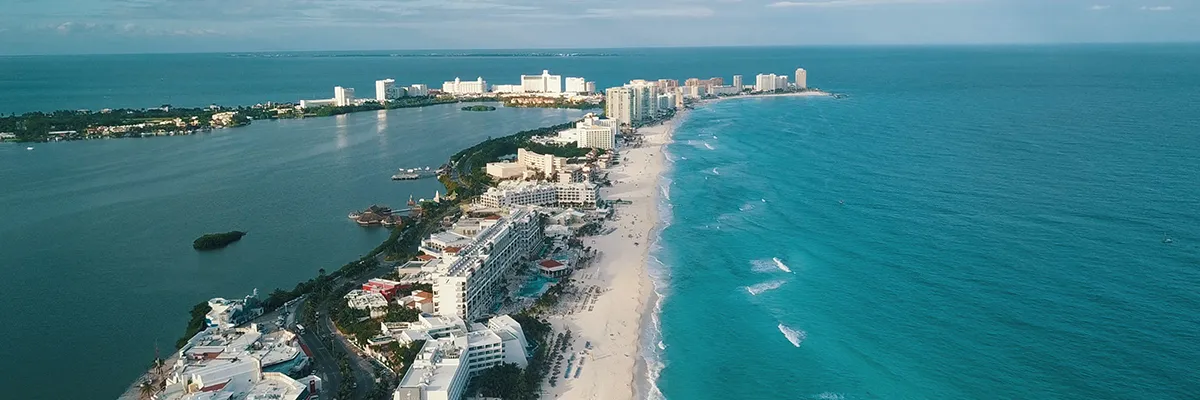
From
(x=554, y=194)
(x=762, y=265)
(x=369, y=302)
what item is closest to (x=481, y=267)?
(x=369, y=302)

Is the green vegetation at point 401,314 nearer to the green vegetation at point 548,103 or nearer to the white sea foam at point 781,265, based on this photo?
the white sea foam at point 781,265

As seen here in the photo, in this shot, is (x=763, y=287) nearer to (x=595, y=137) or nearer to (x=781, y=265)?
(x=781, y=265)

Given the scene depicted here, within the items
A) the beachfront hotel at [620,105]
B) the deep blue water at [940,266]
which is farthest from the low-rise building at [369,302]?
the beachfront hotel at [620,105]

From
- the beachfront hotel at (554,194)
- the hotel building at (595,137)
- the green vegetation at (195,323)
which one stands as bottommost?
the green vegetation at (195,323)

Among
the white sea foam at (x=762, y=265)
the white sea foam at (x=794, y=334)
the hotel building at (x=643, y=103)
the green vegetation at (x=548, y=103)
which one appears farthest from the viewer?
the green vegetation at (x=548, y=103)

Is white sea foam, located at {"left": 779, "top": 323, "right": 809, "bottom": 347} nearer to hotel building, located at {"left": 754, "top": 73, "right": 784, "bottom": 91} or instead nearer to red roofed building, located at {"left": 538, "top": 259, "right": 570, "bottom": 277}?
red roofed building, located at {"left": 538, "top": 259, "right": 570, "bottom": 277}
